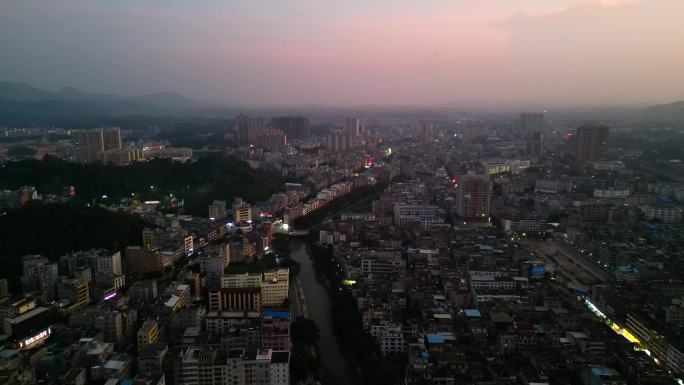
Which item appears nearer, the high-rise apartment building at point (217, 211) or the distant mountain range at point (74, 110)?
the high-rise apartment building at point (217, 211)

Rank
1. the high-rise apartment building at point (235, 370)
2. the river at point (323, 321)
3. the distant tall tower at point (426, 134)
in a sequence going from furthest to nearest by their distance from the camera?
the distant tall tower at point (426, 134) < the river at point (323, 321) < the high-rise apartment building at point (235, 370)

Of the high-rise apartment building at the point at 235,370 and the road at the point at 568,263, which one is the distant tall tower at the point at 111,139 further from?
the high-rise apartment building at the point at 235,370

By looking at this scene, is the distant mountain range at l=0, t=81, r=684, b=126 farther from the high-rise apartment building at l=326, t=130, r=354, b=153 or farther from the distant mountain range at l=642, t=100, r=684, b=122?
the high-rise apartment building at l=326, t=130, r=354, b=153

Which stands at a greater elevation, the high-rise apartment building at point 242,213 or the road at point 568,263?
the high-rise apartment building at point 242,213

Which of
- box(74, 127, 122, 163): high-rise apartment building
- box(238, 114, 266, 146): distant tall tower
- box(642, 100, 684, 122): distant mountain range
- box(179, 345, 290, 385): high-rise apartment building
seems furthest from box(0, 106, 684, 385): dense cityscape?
box(238, 114, 266, 146): distant tall tower

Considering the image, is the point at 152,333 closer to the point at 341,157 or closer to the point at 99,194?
the point at 99,194

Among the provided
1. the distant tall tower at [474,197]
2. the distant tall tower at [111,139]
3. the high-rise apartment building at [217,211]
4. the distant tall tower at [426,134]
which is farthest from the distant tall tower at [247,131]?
the distant tall tower at [474,197]

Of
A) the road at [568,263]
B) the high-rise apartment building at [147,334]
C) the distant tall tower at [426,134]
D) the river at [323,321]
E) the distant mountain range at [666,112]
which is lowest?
the river at [323,321]
